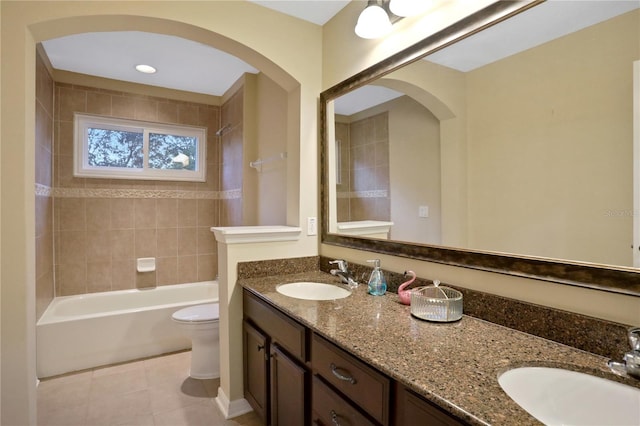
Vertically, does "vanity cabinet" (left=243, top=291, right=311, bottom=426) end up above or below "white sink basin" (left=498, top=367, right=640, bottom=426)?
below

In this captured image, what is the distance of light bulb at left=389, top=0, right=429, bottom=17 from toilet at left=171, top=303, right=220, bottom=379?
227cm

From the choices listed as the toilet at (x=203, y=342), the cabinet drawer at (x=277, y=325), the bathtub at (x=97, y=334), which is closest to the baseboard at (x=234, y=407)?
the toilet at (x=203, y=342)

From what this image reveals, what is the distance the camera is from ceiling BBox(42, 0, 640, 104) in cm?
104

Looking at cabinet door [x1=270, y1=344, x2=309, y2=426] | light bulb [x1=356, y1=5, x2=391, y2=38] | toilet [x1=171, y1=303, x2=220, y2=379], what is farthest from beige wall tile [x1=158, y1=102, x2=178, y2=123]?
cabinet door [x1=270, y1=344, x2=309, y2=426]

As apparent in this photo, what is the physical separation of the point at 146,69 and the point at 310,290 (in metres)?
2.61

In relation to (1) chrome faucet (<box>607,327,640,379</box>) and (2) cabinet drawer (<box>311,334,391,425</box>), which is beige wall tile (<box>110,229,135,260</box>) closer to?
(2) cabinet drawer (<box>311,334,391,425</box>)

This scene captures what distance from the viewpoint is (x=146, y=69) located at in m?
3.07

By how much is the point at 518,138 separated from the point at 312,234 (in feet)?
4.47

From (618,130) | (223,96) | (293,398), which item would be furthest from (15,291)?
(223,96)

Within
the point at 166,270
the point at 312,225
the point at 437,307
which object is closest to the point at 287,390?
the point at 437,307

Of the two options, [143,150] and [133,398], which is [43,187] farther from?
[133,398]

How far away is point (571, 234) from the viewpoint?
1.03 meters

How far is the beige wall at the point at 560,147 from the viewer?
3.09ft

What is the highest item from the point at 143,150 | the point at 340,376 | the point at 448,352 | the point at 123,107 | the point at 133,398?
the point at 123,107
